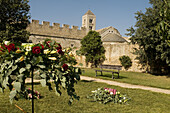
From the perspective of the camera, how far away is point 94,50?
24828 millimetres

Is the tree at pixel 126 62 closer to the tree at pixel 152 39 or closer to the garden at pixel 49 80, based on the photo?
the tree at pixel 152 39

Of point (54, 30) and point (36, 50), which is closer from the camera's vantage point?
point (36, 50)

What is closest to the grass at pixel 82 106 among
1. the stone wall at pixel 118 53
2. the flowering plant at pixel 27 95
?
the flowering plant at pixel 27 95

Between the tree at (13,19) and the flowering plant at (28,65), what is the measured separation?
12.5 meters

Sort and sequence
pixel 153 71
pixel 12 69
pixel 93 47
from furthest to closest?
pixel 93 47, pixel 153 71, pixel 12 69

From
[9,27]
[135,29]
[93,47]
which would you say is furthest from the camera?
[93,47]

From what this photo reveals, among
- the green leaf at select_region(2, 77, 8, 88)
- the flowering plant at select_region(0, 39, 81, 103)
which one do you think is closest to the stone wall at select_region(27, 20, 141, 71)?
the flowering plant at select_region(0, 39, 81, 103)

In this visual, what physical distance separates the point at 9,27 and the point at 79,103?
35.1ft

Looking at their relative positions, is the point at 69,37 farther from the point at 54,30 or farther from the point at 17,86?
the point at 17,86

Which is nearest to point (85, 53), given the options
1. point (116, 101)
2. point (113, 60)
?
point (113, 60)

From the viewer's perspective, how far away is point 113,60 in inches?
875

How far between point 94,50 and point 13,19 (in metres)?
12.4

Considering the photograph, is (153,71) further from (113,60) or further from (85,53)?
(85,53)

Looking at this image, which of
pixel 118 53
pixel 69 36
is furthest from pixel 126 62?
pixel 69 36
